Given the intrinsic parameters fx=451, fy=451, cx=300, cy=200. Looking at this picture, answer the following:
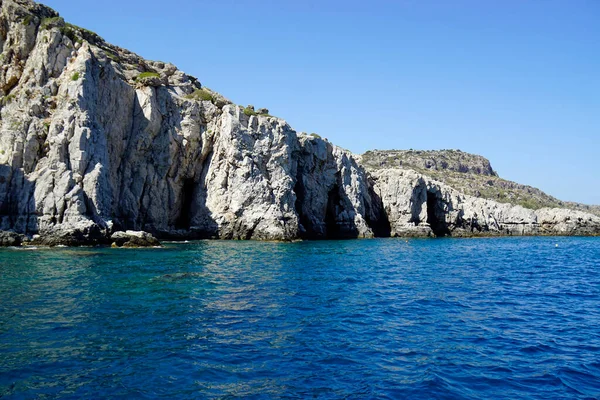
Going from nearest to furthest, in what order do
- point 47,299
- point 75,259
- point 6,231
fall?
point 47,299 < point 75,259 < point 6,231

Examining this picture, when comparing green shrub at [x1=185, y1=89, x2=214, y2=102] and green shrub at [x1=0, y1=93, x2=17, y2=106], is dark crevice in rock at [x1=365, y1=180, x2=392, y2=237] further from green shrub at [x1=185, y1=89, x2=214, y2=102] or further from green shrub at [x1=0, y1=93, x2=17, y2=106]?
green shrub at [x1=0, y1=93, x2=17, y2=106]

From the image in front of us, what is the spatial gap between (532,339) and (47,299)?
69.7ft

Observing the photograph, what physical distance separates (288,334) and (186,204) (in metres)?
57.7

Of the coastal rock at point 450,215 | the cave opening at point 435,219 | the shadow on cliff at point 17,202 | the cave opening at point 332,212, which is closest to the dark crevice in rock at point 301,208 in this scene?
the cave opening at point 332,212

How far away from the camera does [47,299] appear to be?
21.5m

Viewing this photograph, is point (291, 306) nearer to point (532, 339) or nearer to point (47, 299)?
point (532, 339)

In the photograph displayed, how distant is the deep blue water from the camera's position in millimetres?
12148

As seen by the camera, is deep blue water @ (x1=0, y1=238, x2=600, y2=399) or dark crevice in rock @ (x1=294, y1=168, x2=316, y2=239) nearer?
deep blue water @ (x1=0, y1=238, x2=600, y2=399)

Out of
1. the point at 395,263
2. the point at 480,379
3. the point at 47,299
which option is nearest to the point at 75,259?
the point at 47,299

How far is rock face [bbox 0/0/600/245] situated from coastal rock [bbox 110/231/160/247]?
1803mm

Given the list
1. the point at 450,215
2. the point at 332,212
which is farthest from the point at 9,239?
the point at 450,215

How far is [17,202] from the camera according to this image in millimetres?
48438

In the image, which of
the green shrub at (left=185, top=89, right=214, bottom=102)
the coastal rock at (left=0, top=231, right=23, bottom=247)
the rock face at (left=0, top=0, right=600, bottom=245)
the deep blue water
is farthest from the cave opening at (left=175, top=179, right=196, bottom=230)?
the deep blue water

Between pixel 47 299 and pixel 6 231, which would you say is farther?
pixel 6 231
